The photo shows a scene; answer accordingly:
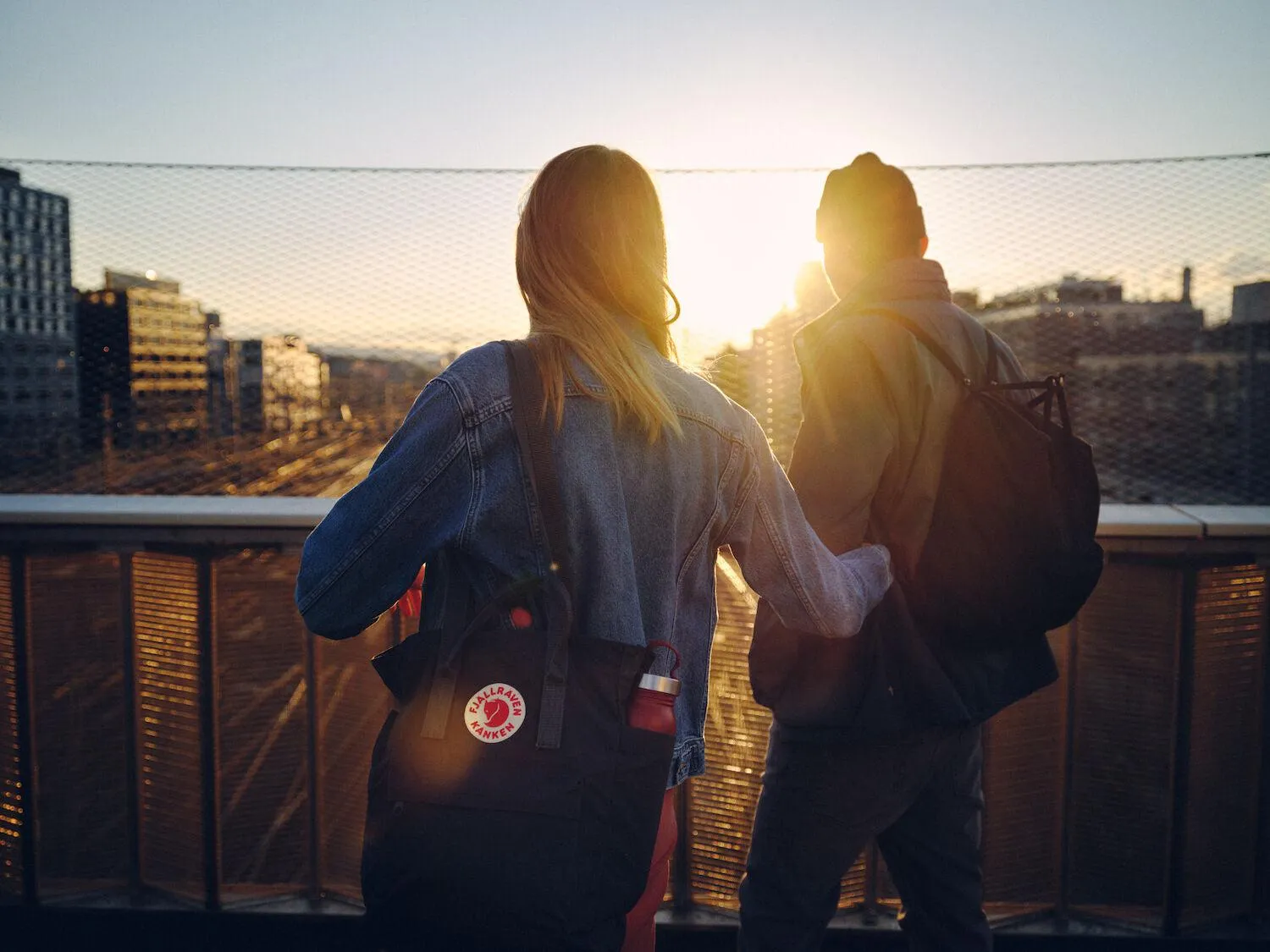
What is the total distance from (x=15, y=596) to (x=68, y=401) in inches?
131

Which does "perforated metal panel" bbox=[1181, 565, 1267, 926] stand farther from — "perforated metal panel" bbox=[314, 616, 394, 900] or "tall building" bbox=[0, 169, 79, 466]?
"tall building" bbox=[0, 169, 79, 466]

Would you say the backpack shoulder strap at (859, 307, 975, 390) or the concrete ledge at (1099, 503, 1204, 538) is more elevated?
the backpack shoulder strap at (859, 307, 975, 390)

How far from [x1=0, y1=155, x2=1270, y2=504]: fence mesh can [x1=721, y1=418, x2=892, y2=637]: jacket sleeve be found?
5.66 ft

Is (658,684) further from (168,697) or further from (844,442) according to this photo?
(168,697)

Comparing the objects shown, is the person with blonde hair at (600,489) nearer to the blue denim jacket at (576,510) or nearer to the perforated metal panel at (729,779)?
the blue denim jacket at (576,510)

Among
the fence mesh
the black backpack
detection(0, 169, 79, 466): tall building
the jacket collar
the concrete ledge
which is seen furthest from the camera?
detection(0, 169, 79, 466): tall building

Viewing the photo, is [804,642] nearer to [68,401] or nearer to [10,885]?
[10,885]

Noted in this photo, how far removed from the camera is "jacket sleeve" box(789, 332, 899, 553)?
1.31 metres

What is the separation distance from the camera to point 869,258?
1.54 metres

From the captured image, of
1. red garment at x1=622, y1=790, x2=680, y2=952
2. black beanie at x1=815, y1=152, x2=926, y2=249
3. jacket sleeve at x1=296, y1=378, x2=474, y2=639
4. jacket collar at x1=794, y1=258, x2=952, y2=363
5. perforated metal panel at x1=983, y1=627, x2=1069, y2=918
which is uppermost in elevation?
black beanie at x1=815, y1=152, x2=926, y2=249

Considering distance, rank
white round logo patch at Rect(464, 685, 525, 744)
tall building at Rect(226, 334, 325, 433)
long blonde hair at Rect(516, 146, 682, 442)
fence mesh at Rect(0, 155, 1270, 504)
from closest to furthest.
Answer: white round logo patch at Rect(464, 685, 525, 744)
long blonde hair at Rect(516, 146, 682, 442)
fence mesh at Rect(0, 155, 1270, 504)
tall building at Rect(226, 334, 325, 433)

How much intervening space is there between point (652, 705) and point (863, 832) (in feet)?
2.09

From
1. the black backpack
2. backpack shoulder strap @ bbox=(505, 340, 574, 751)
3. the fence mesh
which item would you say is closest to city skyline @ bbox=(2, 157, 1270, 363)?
the fence mesh

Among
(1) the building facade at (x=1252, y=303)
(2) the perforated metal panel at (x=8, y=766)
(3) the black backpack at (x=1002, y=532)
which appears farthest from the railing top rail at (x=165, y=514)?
(1) the building facade at (x=1252, y=303)
